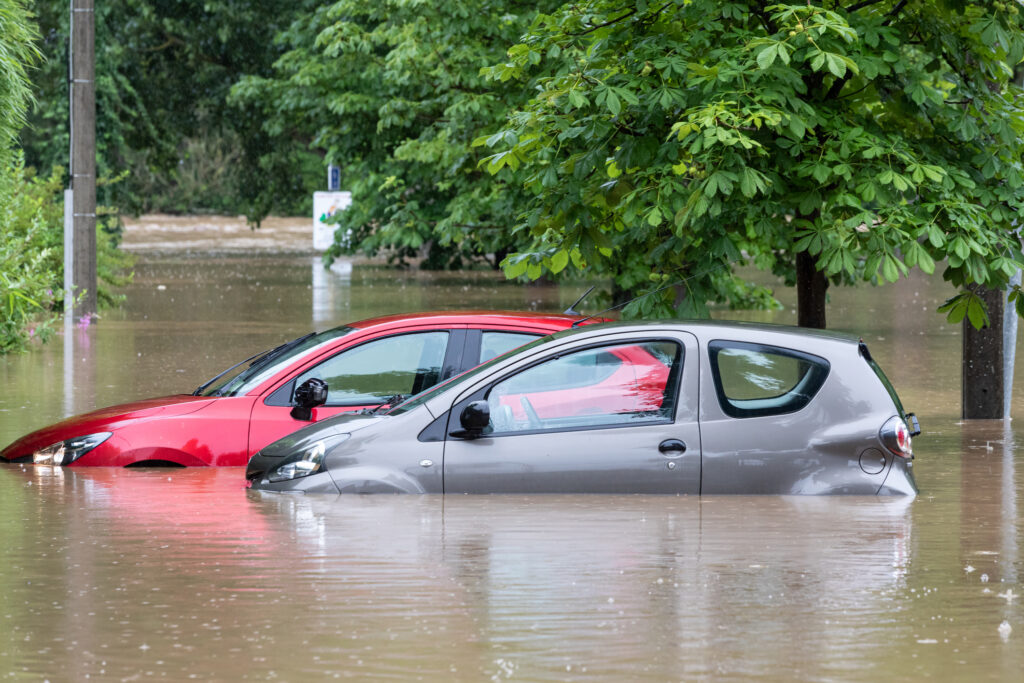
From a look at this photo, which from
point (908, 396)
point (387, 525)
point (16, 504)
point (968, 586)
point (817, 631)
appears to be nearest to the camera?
point (817, 631)

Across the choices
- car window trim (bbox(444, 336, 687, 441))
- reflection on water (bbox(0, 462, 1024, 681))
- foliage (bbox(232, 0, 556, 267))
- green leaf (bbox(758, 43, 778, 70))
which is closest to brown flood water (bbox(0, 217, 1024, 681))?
reflection on water (bbox(0, 462, 1024, 681))

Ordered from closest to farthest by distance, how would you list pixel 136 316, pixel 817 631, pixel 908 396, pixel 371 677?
pixel 371 677
pixel 817 631
pixel 908 396
pixel 136 316

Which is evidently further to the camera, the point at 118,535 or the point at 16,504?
the point at 16,504

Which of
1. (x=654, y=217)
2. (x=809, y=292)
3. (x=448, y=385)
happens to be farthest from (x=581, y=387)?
(x=809, y=292)

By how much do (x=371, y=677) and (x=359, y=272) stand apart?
128 ft

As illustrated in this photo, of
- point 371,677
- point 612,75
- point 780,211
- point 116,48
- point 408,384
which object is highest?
point 116,48

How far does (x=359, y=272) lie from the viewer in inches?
1724

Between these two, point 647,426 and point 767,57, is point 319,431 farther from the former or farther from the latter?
point 767,57

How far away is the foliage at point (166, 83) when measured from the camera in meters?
40.9

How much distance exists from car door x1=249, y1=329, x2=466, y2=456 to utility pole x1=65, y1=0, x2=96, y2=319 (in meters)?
15.9

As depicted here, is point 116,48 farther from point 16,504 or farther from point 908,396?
point 16,504

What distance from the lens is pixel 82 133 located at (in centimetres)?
2444

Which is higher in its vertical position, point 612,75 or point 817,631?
point 612,75

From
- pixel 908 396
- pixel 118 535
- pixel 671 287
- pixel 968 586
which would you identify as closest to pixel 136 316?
pixel 908 396
